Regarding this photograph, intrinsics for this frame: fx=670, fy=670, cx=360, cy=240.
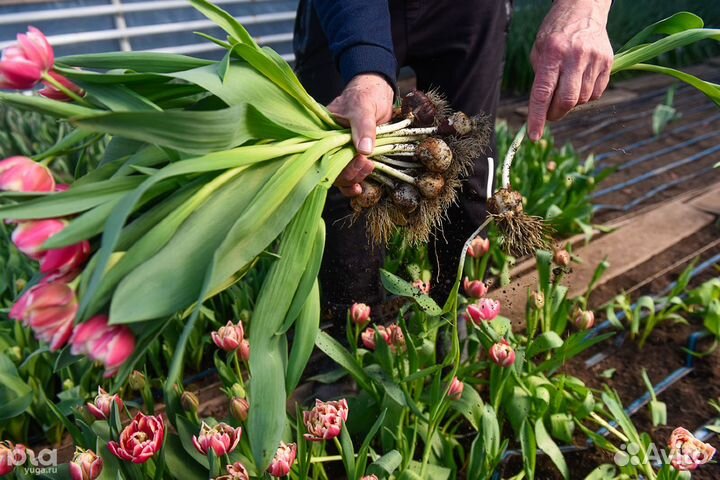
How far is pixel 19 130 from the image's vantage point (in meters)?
3.04

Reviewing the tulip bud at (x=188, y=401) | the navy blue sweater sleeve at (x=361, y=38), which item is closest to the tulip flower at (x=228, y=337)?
the tulip bud at (x=188, y=401)

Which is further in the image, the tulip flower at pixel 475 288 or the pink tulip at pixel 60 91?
the tulip flower at pixel 475 288

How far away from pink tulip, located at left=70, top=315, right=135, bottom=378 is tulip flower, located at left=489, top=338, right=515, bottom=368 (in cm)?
77

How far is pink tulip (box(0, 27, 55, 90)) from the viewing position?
821 millimetres

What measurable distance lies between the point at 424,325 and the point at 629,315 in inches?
32.0

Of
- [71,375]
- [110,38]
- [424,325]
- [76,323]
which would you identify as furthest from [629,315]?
[110,38]

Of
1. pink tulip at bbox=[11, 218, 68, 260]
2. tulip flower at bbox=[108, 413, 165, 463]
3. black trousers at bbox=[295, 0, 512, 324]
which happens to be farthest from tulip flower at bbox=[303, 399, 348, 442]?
black trousers at bbox=[295, 0, 512, 324]


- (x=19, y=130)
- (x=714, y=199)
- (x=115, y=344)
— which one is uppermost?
(x=115, y=344)

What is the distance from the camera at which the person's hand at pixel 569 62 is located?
4.00ft

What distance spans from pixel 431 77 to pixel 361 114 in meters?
0.63

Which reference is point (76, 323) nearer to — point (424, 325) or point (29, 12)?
point (424, 325)

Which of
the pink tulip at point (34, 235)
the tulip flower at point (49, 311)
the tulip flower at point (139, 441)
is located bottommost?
the tulip flower at point (139, 441)

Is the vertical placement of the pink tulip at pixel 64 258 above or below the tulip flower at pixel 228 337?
above

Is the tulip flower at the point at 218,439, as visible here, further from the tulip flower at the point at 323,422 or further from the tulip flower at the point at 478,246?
the tulip flower at the point at 478,246
